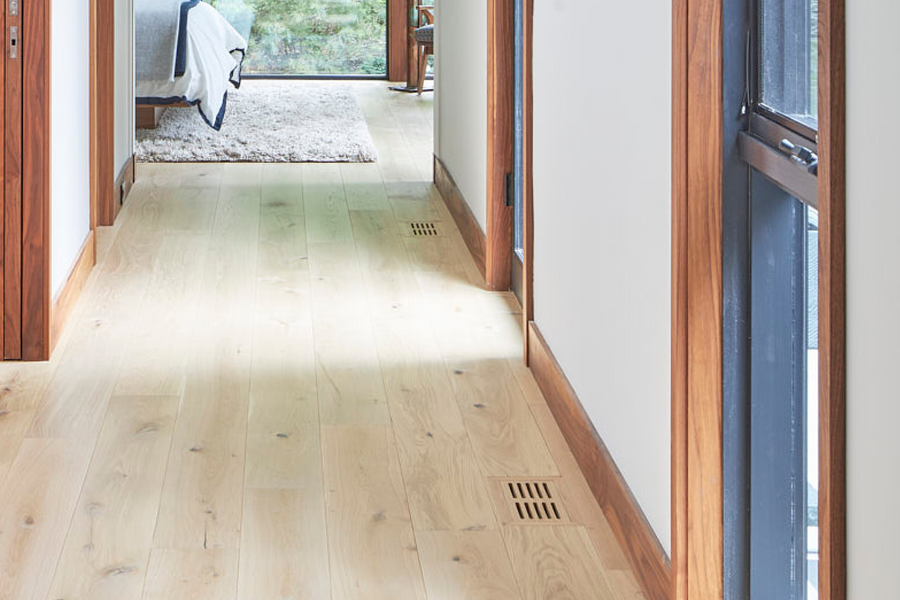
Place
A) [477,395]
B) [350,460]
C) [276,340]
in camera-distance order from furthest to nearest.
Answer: [276,340] < [477,395] < [350,460]

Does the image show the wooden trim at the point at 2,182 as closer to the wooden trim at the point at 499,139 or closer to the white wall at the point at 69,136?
the white wall at the point at 69,136

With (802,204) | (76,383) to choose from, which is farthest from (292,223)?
(802,204)

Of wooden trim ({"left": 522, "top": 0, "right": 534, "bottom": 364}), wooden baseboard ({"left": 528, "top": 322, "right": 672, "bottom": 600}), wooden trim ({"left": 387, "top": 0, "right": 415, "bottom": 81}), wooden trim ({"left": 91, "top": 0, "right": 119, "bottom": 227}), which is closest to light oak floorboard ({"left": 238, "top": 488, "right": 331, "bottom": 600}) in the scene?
wooden baseboard ({"left": 528, "top": 322, "right": 672, "bottom": 600})

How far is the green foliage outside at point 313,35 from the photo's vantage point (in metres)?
10.1

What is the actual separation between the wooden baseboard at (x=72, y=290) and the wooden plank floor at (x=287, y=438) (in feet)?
0.14

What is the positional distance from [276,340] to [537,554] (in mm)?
1492

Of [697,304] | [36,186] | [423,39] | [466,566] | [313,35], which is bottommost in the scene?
[466,566]

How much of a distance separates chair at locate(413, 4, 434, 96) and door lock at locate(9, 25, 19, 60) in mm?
5581

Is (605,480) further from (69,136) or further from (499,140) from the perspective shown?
(69,136)

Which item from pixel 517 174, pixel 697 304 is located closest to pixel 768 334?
pixel 697 304

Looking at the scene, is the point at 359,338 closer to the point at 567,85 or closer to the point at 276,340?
the point at 276,340

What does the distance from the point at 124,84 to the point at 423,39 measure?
378cm

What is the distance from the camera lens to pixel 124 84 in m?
5.35

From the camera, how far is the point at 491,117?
4102 millimetres
